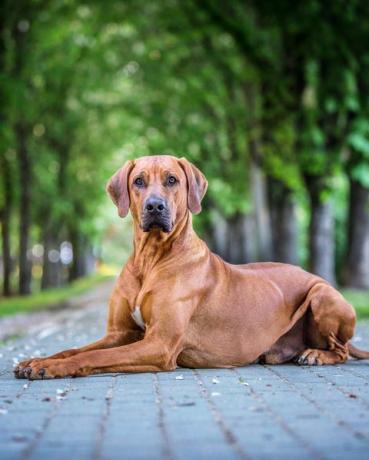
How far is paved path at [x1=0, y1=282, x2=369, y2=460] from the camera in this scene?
12.5 ft

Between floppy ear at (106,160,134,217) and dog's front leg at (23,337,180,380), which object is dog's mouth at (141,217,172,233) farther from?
dog's front leg at (23,337,180,380)

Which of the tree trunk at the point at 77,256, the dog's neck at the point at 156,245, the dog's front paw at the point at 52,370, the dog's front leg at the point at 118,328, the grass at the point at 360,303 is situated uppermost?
the dog's neck at the point at 156,245

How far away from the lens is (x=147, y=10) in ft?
85.7

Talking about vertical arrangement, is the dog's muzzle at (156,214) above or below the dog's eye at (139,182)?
below

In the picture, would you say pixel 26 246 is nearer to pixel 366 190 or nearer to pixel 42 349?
pixel 366 190

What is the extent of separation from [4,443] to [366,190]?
20313 mm

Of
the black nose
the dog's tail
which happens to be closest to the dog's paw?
the dog's tail

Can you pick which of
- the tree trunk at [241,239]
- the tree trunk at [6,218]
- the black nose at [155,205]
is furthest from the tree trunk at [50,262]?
the black nose at [155,205]

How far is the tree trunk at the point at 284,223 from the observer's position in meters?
23.1

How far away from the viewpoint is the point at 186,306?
6.56 m

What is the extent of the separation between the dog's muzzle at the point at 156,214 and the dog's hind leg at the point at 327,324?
1.65m

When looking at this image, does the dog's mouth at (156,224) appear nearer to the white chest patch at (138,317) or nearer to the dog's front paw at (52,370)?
the white chest patch at (138,317)

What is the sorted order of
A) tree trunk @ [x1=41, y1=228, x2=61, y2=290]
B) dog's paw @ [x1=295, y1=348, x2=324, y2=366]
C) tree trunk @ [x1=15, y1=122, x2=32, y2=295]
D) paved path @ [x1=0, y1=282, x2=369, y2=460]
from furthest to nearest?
tree trunk @ [x1=41, y1=228, x2=61, y2=290] < tree trunk @ [x1=15, y1=122, x2=32, y2=295] < dog's paw @ [x1=295, y1=348, x2=324, y2=366] < paved path @ [x1=0, y1=282, x2=369, y2=460]

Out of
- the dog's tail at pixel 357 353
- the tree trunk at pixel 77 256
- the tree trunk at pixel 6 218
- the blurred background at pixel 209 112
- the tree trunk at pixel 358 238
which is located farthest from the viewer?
the tree trunk at pixel 77 256
